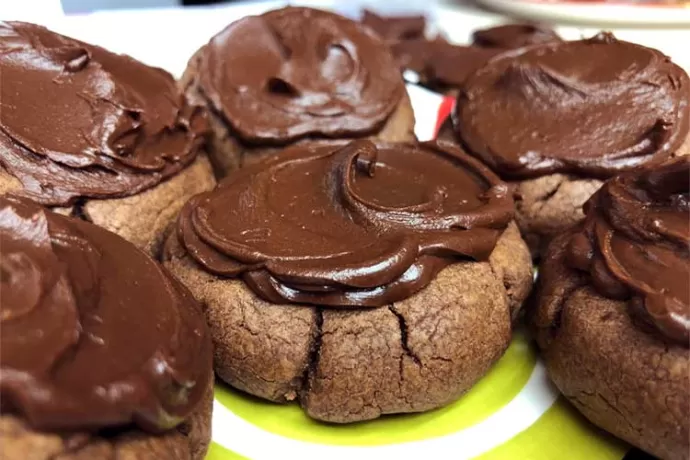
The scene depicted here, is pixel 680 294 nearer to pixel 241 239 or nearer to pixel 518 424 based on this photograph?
pixel 518 424

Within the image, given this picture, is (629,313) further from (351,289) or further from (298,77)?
(298,77)

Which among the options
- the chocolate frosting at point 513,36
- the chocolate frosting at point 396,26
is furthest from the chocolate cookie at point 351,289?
the chocolate frosting at point 396,26

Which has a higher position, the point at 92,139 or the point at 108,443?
the point at 92,139

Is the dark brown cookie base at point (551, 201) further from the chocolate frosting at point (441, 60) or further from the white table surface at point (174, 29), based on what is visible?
the chocolate frosting at point (441, 60)

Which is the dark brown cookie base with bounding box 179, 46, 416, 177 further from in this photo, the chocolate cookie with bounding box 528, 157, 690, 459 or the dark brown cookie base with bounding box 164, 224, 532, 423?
the chocolate cookie with bounding box 528, 157, 690, 459

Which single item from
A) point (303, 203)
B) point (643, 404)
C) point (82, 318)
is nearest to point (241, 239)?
point (303, 203)

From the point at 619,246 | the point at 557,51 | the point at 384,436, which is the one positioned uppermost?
the point at 557,51

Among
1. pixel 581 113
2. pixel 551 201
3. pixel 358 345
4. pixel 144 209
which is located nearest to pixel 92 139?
pixel 144 209
